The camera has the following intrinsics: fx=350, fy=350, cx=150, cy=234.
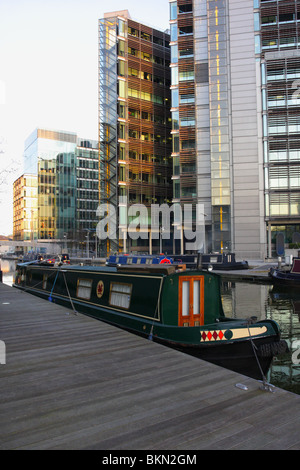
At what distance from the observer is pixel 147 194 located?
6475 cm

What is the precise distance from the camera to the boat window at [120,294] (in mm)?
10711

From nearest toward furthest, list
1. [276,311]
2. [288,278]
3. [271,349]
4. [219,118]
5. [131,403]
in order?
[131,403] → [271,349] → [276,311] → [288,278] → [219,118]

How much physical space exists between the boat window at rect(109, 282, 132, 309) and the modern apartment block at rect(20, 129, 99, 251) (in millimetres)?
83688

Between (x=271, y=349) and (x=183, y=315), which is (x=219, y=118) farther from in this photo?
(x=271, y=349)

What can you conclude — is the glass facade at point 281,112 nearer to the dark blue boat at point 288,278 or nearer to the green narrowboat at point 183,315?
the dark blue boat at point 288,278

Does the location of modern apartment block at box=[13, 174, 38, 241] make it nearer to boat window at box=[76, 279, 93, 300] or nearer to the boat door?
boat window at box=[76, 279, 93, 300]

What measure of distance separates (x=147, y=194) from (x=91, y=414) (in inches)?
2412

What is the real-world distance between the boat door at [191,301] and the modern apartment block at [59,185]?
3386 inches

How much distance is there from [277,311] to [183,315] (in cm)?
879

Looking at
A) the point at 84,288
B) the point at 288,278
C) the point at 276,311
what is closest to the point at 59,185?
the point at 288,278

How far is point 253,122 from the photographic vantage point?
49.3m

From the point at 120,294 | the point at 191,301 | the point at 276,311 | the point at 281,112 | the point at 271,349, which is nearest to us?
the point at 271,349

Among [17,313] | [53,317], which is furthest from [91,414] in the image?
[17,313]
